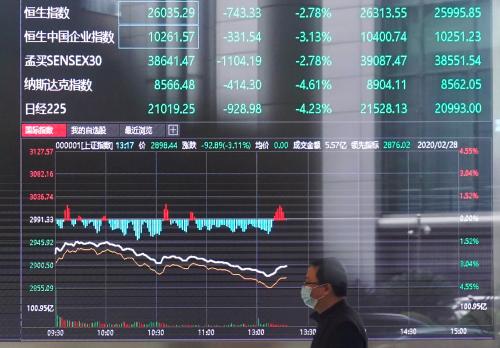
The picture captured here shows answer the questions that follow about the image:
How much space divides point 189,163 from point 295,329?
3.60 feet

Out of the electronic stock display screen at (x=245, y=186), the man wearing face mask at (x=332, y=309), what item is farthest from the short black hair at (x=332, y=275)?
the electronic stock display screen at (x=245, y=186)

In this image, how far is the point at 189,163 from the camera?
456 cm

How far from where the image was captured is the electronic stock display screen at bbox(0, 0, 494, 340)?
4.54m

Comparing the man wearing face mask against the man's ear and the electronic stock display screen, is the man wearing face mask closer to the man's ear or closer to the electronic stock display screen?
the man's ear

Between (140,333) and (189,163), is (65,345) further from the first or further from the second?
(189,163)

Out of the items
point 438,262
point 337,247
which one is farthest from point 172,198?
point 438,262

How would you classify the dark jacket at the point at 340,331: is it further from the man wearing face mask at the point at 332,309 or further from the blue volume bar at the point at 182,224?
the blue volume bar at the point at 182,224

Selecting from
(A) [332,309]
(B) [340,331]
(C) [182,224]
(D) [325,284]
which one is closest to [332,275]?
(D) [325,284]

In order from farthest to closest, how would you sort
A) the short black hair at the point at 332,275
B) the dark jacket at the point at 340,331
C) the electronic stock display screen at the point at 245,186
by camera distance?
the electronic stock display screen at the point at 245,186, the short black hair at the point at 332,275, the dark jacket at the point at 340,331

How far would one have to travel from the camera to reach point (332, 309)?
3629 mm

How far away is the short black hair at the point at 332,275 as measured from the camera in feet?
12.0

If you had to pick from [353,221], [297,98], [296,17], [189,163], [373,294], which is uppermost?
[296,17]

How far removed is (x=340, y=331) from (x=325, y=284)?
248 mm

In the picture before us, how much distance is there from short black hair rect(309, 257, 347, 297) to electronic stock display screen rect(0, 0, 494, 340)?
811 mm
